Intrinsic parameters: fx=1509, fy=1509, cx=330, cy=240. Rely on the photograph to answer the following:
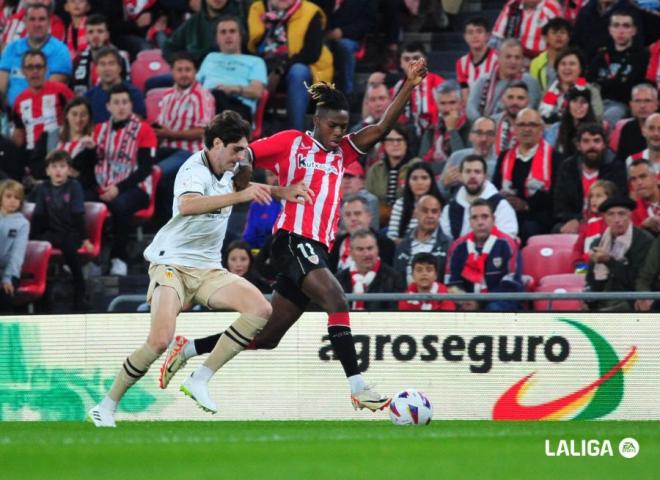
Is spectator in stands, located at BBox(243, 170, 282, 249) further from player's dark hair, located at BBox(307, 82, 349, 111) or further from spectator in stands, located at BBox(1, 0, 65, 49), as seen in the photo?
spectator in stands, located at BBox(1, 0, 65, 49)

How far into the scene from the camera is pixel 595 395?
1291 centimetres

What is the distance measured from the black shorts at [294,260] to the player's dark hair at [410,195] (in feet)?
13.7

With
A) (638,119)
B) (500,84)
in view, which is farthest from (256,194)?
(500,84)

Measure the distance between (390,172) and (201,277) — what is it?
17.8 ft

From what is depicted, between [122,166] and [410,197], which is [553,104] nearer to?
[410,197]

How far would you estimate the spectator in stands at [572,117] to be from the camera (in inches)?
611

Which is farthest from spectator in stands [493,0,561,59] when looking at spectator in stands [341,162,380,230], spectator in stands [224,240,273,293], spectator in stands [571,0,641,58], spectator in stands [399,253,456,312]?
spectator in stands [224,240,273,293]

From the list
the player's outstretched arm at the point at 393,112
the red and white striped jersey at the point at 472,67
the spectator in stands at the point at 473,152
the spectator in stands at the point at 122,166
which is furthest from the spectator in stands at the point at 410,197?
the player's outstretched arm at the point at 393,112

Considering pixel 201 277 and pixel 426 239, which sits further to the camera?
pixel 426 239

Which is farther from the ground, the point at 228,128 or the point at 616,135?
the point at 228,128

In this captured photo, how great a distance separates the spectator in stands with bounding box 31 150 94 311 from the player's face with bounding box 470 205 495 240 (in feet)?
14.6

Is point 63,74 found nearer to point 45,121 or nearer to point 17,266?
point 45,121

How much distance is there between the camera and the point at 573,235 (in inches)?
591

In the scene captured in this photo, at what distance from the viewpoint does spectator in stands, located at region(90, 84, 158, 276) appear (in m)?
16.9
